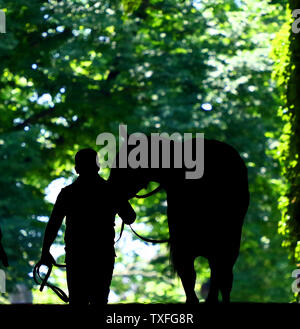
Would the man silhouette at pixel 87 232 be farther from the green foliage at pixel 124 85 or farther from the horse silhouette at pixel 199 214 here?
the green foliage at pixel 124 85

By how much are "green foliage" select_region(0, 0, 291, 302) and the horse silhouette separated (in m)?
11.4

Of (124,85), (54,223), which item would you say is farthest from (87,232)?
(124,85)

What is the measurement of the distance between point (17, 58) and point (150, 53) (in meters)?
3.55

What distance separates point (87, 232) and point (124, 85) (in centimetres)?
1463

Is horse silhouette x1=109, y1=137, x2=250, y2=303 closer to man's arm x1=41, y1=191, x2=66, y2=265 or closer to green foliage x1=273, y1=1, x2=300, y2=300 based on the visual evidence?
man's arm x1=41, y1=191, x2=66, y2=265

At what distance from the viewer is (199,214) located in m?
5.58

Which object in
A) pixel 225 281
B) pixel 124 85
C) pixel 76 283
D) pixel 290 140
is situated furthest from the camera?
pixel 124 85

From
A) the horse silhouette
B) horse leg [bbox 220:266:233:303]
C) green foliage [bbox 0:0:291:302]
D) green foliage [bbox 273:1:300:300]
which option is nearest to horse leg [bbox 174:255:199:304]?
the horse silhouette

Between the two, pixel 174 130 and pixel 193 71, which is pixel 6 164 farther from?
pixel 193 71

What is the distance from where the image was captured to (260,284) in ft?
79.5

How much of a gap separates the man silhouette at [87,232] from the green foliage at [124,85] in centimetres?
1178

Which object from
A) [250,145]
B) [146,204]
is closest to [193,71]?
[250,145]

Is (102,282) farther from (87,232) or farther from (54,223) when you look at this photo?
(54,223)

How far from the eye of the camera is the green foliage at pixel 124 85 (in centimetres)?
1730
